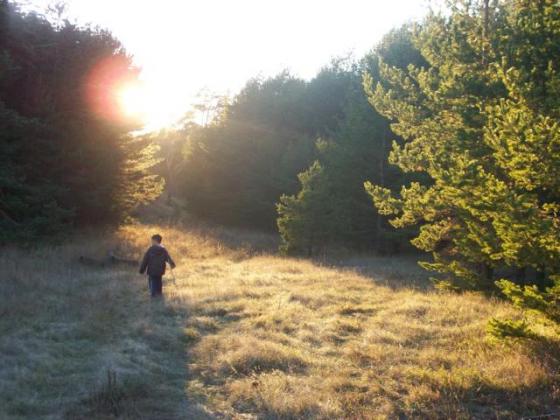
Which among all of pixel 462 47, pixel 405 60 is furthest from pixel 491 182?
pixel 405 60

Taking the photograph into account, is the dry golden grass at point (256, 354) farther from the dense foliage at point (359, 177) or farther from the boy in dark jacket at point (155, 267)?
the dense foliage at point (359, 177)

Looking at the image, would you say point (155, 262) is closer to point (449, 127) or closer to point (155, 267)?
point (155, 267)

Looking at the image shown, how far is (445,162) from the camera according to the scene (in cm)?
1198

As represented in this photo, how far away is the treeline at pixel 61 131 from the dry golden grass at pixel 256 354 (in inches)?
252

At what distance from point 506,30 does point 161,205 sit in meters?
34.9

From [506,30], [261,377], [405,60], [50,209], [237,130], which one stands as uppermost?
[405,60]

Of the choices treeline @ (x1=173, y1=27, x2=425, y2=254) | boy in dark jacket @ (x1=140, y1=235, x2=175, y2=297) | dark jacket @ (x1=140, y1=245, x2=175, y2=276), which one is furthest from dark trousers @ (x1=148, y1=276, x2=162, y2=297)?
treeline @ (x1=173, y1=27, x2=425, y2=254)

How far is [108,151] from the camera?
2303cm

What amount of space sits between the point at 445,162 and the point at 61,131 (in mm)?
16607

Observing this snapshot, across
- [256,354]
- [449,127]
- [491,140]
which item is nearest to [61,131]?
[449,127]

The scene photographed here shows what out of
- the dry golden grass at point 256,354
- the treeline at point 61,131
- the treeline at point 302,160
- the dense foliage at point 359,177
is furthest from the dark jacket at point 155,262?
the dense foliage at point 359,177

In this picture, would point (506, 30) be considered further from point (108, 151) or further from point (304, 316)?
point (108, 151)

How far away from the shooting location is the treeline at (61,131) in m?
18.7

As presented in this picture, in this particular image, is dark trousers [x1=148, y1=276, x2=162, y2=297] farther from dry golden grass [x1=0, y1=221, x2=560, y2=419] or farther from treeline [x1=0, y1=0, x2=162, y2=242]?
treeline [x1=0, y1=0, x2=162, y2=242]
